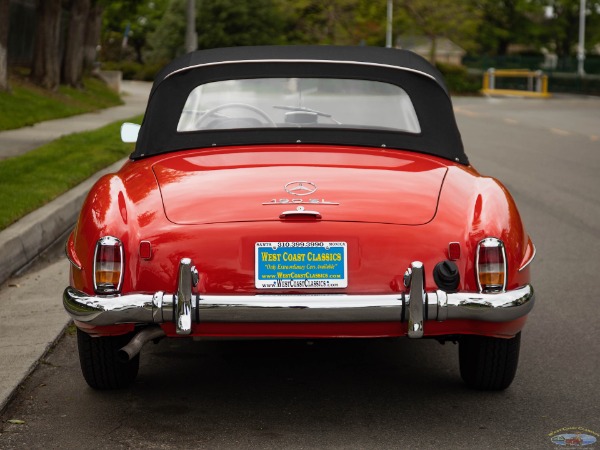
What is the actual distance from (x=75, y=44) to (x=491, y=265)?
32519 mm

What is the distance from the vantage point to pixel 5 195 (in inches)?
444

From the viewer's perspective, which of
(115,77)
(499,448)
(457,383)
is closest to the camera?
(499,448)

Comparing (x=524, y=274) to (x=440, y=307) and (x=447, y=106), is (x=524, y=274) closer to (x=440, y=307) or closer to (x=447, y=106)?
(x=440, y=307)

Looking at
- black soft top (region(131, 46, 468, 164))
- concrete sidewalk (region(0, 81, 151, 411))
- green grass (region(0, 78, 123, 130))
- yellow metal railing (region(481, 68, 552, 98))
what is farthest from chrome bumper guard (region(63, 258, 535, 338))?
yellow metal railing (region(481, 68, 552, 98))

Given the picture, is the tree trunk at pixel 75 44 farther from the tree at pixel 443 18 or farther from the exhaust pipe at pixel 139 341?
the tree at pixel 443 18

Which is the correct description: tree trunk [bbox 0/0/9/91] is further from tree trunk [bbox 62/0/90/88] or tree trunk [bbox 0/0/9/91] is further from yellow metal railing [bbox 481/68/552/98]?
yellow metal railing [bbox 481/68/552/98]

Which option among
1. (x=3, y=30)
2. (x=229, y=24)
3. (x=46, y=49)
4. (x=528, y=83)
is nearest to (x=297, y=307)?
(x=3, y=30)

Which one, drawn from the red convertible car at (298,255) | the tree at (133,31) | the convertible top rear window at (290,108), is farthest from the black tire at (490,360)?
the tree at (133,31)

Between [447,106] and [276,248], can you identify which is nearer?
[276,248]

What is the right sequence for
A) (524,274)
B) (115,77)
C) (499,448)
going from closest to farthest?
1. (499,448)
2. (524,274)
3. (115,77)

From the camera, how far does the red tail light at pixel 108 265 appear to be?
495 centimetres

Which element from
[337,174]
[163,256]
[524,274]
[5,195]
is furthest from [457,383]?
[5,195]

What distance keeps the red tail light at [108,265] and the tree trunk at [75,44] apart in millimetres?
31082

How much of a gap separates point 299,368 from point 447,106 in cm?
149
